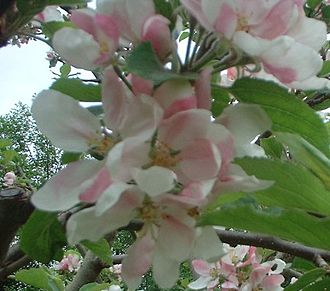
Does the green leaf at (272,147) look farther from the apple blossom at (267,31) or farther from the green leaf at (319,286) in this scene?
the apple blossom at (267,31)

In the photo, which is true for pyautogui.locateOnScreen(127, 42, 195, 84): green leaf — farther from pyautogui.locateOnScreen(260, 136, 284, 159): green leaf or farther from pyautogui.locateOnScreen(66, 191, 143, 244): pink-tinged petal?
pyautogui.locateOnScreen(260, 136, 284, 159): green leaf

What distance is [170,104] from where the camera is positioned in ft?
2.12

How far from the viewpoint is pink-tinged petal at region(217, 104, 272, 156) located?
0.68 metres

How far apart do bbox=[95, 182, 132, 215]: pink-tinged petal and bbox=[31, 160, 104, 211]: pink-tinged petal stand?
52 millimetres

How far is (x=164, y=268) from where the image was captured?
27.7 inches

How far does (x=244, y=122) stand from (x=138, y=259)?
18 centimetres

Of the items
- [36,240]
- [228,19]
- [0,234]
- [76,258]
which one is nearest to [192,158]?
[228,19]

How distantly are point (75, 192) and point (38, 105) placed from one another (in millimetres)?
103

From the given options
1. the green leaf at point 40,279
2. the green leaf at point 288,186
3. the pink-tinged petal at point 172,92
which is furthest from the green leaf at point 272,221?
the green leaf at point 40,279

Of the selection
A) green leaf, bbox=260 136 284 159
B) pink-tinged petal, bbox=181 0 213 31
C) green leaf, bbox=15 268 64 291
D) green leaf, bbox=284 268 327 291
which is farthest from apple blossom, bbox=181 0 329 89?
green leaf, bbox=15 268 64 291

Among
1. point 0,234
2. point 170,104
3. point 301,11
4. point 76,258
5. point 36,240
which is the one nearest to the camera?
point 170,104

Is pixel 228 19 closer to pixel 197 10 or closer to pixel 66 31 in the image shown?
pixel 197 10

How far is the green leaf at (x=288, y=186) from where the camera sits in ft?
2.38

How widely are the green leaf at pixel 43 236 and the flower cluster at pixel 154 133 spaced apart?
12cm
